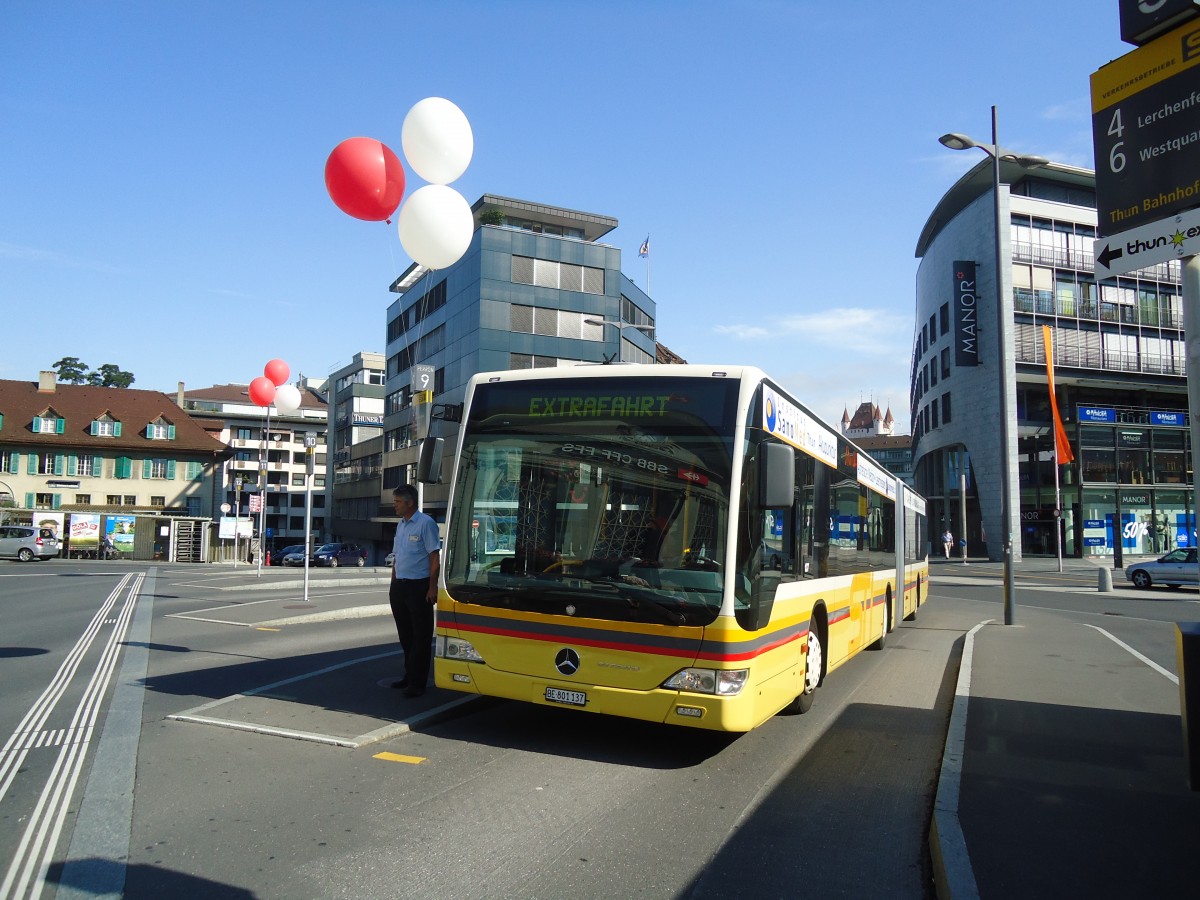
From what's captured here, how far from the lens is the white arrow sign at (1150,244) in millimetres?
5465

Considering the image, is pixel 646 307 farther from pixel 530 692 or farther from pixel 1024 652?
pixel 530 692

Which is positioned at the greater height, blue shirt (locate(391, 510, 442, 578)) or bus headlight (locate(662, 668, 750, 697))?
blue shirt (locate(391, 510, 442, 578))

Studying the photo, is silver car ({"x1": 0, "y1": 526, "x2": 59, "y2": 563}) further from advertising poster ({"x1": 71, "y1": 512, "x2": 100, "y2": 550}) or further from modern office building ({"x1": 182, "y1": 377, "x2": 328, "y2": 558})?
modern office building ({"x1": 182, "y1": 377, "x2": 328, "y2": 558})

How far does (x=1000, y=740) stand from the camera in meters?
6.83

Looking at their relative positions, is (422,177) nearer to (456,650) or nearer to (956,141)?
(456,650)

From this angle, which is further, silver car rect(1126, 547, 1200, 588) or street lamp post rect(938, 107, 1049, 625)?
silver car rect(1126, 547, 1200, 588)

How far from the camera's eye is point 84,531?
4694 centimetres

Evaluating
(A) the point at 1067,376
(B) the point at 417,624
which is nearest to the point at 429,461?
(B) the point at 417,624

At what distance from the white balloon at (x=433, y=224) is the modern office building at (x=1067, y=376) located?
4543 centimetres

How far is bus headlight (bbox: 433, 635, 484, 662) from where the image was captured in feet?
21.6

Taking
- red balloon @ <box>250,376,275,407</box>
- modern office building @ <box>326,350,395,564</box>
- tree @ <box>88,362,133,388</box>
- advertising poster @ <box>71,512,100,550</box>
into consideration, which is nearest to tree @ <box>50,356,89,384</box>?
tree @ <box>88,362,133,388</box>

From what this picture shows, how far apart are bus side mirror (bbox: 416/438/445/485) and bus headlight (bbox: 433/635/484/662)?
124 centimetres

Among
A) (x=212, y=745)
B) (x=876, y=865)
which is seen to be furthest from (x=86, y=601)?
(x=876, y=865)

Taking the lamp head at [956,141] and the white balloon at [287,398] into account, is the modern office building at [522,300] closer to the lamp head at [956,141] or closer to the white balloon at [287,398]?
the white balloon at [287,398]
